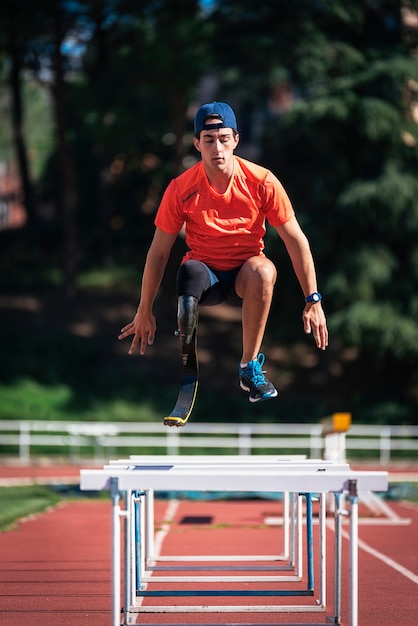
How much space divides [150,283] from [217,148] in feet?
3.42

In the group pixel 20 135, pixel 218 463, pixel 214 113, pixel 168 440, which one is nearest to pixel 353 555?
pixel 218 463

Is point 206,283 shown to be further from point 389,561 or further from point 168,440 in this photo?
point 168,440

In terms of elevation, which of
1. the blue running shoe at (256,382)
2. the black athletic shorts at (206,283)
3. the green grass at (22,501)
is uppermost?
the black athletic shorts at (206,283)

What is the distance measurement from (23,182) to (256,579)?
32.3m

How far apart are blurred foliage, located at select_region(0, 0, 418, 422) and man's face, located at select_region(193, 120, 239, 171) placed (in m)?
19.2

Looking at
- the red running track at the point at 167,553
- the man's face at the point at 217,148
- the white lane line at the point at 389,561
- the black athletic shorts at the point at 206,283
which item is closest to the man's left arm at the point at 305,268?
the black athletic shorts at the point at 206,283

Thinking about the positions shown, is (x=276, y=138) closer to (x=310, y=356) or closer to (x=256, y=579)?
(x=310, y=356)

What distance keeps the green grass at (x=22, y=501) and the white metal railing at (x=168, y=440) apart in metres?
4.81

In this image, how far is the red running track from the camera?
23.6 ft

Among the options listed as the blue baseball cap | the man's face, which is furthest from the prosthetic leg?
the blue baseball cap

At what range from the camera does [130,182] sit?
41.6 metres

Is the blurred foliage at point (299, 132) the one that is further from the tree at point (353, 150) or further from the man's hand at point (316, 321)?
the man's hand at point (316, 321)

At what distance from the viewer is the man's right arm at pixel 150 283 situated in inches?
254

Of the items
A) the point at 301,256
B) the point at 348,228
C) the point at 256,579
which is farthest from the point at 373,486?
the point at 348,228
